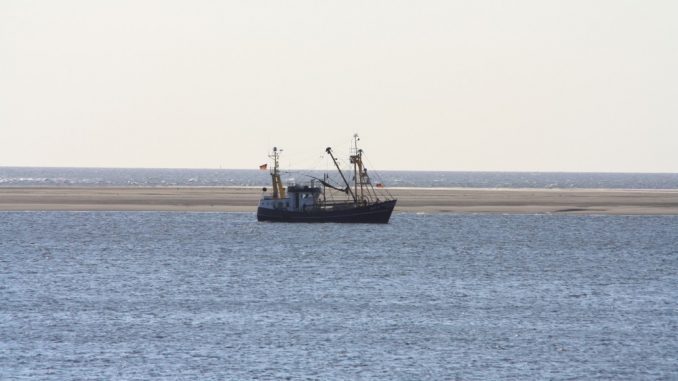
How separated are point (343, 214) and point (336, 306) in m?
57.6

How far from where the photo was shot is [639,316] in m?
57.0

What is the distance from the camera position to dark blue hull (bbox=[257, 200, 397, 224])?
11669 cm

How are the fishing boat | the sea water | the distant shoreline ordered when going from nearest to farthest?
1. the sea water
2. the fishing boat
3. the distant shoreline

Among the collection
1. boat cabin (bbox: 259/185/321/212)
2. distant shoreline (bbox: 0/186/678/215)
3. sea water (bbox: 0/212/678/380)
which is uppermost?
boat cabin (bbox: 259/185/321/212)

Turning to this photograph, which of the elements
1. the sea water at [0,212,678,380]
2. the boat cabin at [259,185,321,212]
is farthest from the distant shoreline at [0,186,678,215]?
the sea water at [0,212,678,380]

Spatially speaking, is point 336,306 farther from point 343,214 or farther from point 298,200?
point 298,200

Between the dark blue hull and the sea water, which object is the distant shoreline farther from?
the sea water

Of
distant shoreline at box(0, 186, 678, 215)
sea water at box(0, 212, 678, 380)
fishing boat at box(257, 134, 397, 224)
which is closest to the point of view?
sea water at box(0, 212, 678, 380)

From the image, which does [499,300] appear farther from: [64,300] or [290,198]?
[290,198]

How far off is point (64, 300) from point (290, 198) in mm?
58361

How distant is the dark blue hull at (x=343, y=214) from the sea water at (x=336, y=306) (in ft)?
31.4

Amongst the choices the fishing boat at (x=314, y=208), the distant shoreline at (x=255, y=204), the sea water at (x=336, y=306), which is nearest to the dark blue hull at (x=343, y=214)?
the fishing boat at (x=314, y=208)

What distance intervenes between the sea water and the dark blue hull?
9.58m

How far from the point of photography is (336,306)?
196 ft
